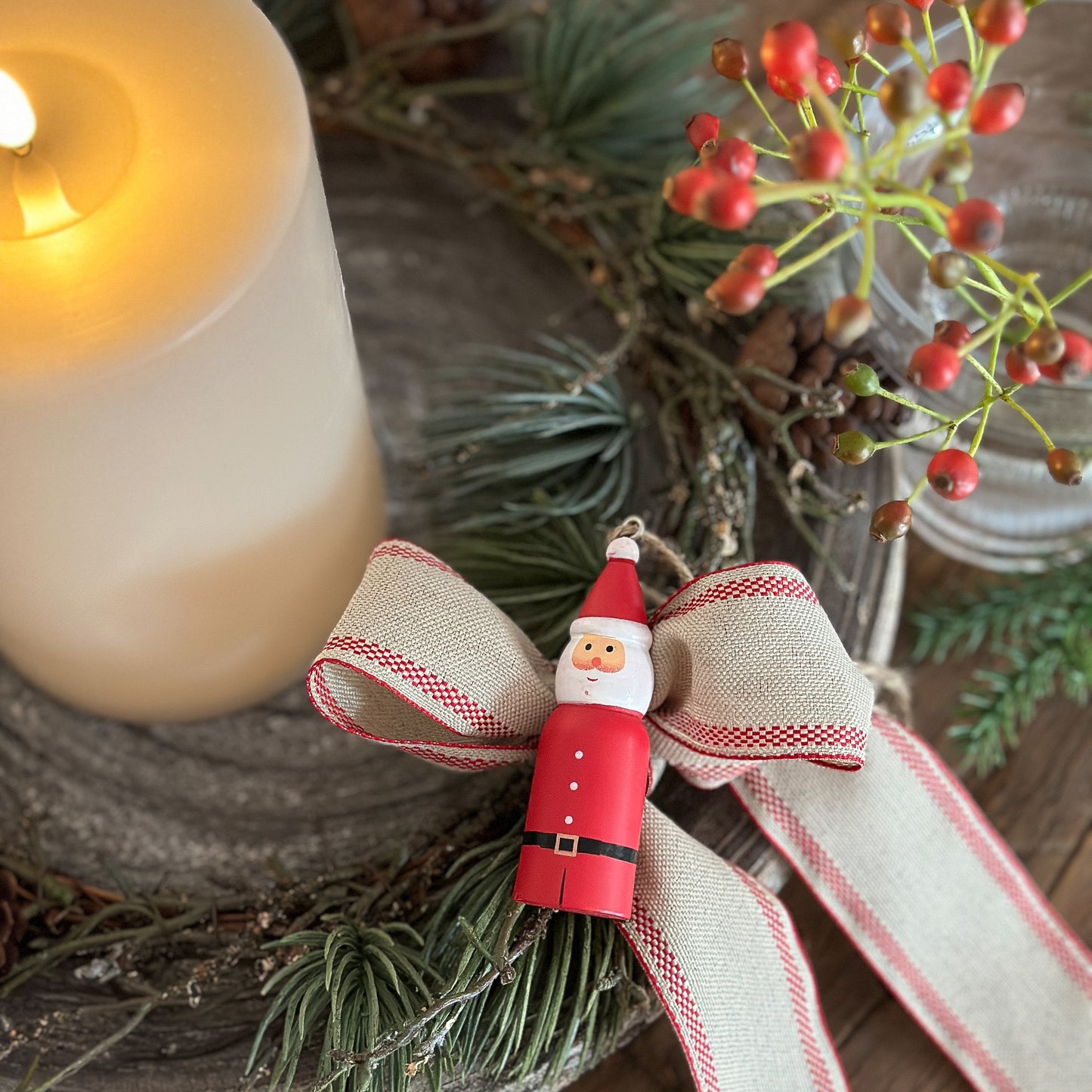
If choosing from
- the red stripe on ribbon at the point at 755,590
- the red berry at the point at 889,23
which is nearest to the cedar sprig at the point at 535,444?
the red stripe on ribbon at the point at 755,590

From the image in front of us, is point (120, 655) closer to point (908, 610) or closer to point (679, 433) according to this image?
point (679, 433)

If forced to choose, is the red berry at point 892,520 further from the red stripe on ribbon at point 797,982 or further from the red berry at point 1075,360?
the red stripe on ribbon at point 797,982

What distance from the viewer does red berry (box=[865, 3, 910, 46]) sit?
0.31 m

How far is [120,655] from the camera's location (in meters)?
0.46

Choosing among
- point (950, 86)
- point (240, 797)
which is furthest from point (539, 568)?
point (950, 86)

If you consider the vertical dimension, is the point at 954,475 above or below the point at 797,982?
above

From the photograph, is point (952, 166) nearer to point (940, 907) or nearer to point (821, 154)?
point (821, 154)

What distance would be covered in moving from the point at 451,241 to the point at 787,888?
38 centimetres

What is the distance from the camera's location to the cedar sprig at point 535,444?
1.71 ft

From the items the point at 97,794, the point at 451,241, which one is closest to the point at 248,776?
the point at 97,794

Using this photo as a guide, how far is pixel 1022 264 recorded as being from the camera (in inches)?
24.7

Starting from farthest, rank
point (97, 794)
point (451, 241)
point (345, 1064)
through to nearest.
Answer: point (451, 241)
point (97, 794)
point (345, 1064)

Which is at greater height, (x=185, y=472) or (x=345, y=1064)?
(x=185, y=472)

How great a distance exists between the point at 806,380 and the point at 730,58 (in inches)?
7.1
